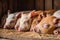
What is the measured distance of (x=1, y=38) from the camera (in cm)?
184

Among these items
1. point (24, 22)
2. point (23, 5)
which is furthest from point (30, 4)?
point (24, 22)

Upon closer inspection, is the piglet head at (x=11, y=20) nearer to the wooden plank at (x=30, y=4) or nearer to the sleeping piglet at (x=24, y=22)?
the sleeping piglet at (x=24, y=22)

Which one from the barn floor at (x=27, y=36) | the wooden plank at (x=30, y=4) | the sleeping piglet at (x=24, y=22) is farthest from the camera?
the wooden plank at (x=30, y=4)

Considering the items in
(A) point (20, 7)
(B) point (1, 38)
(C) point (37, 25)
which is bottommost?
(B) point (1, 38)

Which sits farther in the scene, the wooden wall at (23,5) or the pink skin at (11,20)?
the wooden wall at (23,5)

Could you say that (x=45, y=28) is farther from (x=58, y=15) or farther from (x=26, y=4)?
(x=26, y=4)

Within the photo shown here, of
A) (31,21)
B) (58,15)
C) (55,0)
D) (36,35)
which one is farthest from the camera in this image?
(55,0)

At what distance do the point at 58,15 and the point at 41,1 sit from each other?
670 mm

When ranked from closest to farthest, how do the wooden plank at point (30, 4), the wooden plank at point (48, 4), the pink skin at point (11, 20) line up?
the pink skin at point (11, 20) < the wooden plank at point (48, 4) < the wooden plank at point (30, 4)

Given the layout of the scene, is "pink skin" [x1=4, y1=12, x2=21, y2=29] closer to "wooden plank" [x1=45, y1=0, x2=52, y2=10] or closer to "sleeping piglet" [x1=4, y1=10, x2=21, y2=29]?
"sleeping piglet" [x1=4, y1=10, x2=21, y2=29]

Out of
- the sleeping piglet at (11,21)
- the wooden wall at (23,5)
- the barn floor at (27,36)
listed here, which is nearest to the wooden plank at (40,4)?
the wooden wall at (23,5)

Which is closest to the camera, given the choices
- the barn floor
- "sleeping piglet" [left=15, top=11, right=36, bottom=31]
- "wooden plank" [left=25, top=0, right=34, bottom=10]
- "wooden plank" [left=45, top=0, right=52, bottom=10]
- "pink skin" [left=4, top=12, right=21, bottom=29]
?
the barn floor

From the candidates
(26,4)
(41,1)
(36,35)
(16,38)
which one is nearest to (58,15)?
(36,35)

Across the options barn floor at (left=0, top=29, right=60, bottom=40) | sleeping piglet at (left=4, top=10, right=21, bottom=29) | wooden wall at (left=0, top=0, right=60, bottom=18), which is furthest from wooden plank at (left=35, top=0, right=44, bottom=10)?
barn floor at (left=0, top=29, right=60, bottom=40)
